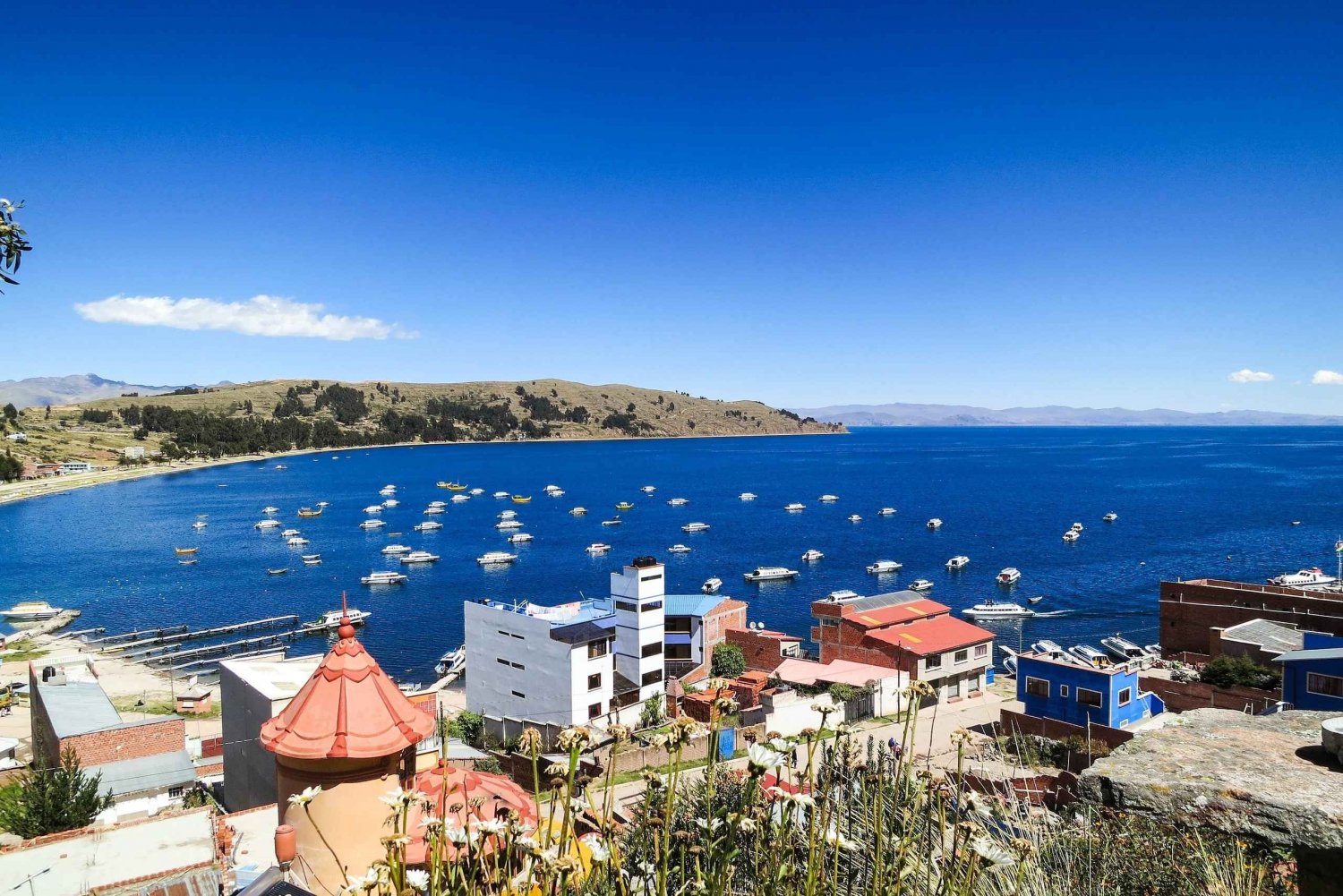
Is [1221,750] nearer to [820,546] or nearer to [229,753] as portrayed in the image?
[229,753]

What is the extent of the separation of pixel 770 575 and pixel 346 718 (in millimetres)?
59615

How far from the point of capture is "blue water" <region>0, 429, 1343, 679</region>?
57.1 m

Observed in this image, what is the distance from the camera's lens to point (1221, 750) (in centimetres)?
361

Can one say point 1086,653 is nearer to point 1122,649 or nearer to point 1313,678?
point 1122,649

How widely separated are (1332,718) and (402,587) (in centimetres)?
6583

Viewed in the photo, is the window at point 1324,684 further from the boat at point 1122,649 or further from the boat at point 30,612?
the boat at point 30,612

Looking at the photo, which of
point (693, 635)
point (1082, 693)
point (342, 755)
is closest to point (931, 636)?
point (1082, 693)

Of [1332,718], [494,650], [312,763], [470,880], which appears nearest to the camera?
[470,880]

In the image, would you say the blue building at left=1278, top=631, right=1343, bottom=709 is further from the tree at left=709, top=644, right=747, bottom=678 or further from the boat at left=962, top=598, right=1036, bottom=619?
the boat at left=962, top=598, right=1036, bottom=619

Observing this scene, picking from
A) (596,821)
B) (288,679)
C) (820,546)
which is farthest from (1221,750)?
(820,546)

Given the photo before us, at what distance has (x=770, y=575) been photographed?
213ft

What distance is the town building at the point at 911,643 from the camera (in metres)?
34.0

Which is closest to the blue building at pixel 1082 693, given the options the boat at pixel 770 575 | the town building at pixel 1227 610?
the town building at pixel 1227 610

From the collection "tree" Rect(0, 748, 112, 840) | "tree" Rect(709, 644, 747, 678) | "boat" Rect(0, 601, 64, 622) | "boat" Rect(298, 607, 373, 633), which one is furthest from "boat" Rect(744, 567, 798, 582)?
"tree" Rect(0, 748, 112, 840)
